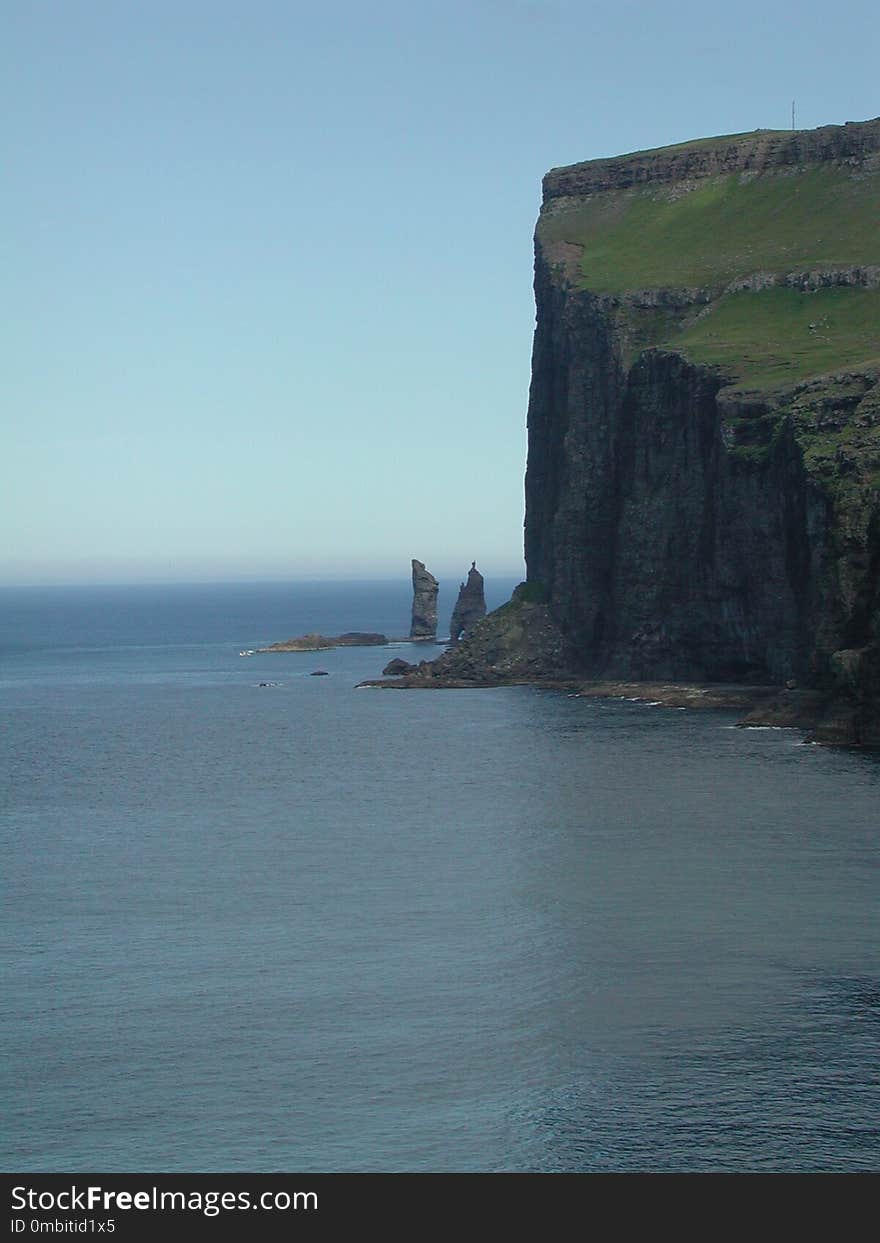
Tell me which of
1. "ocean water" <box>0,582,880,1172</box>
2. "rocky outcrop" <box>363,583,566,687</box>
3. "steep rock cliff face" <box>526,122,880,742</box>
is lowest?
"ocean water" <box>0,582,880,1172</box>

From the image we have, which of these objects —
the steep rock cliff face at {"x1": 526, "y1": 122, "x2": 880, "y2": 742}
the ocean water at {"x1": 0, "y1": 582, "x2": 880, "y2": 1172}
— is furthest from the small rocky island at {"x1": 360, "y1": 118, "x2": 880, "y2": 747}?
the ocean water at {"x1": 0, "y1": 582, "x2": 880, "y2": 1172}

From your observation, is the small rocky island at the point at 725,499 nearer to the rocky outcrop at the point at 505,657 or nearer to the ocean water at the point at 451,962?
the rocky outcrop at the point at 505,657

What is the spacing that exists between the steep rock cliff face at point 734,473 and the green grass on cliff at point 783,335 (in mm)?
284

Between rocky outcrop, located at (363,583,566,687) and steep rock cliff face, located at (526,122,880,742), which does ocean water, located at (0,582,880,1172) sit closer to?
steep rock cliff face, located at (526,122,880,742)

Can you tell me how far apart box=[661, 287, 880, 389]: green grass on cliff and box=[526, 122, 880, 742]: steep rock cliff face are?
0.28 meters

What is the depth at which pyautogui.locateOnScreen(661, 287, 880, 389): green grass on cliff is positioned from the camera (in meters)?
166

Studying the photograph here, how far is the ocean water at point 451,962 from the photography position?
5694 cm

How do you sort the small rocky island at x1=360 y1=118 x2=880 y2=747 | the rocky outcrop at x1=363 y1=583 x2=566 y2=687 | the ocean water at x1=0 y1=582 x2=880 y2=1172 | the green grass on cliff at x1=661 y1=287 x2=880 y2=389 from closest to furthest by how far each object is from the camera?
1. the ocean water at x1=0 y1=582 x2=880 y2=1172
2. the small rocky island at x1=360 y1=118 x2=880 y2=747
3. the green grass on cliff at x1=661 y1=287 x2=880 y2=389
4. the rocky outcrop at x1=363 y1=583 x2=566 y2=687

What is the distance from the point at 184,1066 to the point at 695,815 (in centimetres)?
4921

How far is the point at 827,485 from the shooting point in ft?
468

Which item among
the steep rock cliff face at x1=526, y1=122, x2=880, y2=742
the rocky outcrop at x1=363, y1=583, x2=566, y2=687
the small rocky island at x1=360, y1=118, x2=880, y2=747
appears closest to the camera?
the steep rock cliff face at x1=526, y1=122, x2=880, y2=742

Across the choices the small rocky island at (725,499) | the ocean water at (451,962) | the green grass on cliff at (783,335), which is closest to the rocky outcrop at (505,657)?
the small rocky island at (725,499)
